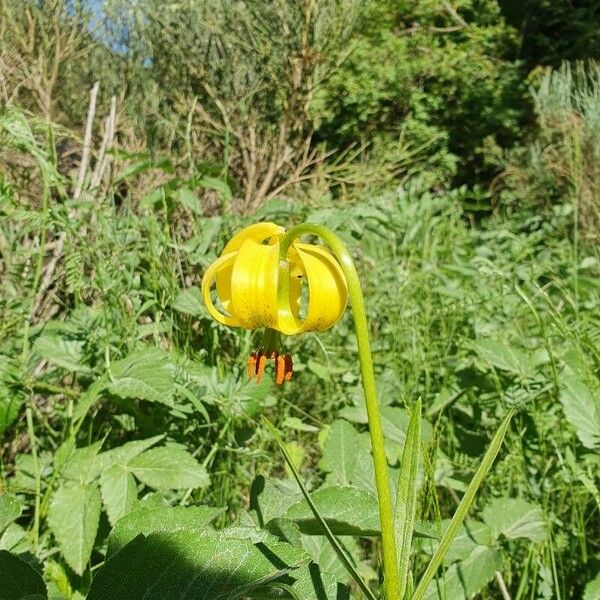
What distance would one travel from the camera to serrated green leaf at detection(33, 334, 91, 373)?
1529 mm

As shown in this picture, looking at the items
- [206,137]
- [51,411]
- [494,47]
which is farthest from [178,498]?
[494,47]

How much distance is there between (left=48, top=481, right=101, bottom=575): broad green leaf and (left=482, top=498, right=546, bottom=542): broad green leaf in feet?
2.26

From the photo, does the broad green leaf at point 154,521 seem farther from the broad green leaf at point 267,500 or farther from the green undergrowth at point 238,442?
the broad green leaf at point 267,500

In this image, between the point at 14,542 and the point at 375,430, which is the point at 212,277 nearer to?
the point at 375,430

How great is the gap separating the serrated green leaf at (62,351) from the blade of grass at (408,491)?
935 millimetres

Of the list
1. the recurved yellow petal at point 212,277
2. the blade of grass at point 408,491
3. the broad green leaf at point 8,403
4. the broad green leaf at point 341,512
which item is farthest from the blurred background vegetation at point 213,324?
the recurved yellow petal at point 212,277

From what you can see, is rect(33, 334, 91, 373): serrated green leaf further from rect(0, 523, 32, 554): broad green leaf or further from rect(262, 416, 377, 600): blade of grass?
rect(262, 416, 377, 600): blade of grass

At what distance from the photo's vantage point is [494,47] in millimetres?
9625

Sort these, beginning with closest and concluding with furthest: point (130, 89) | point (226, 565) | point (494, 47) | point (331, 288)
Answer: point (226, 565) < point (331, 288) < point (130, 89) < point (494, 47)

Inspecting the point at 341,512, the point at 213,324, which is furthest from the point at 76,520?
the point at 213,324

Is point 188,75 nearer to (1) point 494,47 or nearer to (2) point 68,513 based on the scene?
(2) point 68,513

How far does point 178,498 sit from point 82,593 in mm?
286

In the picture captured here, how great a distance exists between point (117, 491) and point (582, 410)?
2.88 ft

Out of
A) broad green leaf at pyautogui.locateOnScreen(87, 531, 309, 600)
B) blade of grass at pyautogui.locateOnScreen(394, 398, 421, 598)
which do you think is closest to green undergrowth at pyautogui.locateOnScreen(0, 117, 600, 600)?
broad green leaf at pyautogui.locateOnScreen(87, 531, 309, 600)
